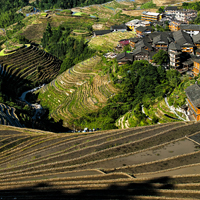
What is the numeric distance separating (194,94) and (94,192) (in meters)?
10.4

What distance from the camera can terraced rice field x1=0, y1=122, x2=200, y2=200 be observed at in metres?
9.75

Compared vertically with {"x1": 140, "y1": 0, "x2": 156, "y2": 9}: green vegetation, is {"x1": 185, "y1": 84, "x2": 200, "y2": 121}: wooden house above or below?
below

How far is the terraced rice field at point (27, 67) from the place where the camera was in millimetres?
36206

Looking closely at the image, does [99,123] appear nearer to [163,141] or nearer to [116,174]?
[163,141]

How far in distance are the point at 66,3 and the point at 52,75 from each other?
41986 millimetres

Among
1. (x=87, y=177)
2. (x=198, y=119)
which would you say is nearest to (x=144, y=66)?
(x=198, y=119)

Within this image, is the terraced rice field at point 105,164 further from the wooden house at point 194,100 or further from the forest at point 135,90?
the forest at point 135,90

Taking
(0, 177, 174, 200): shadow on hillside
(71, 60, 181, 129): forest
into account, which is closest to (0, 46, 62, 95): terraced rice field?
(71, 60, 181, 129): forest

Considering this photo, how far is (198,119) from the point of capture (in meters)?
16.1

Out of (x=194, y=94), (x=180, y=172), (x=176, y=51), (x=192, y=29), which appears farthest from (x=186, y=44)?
(x=180, y=172)

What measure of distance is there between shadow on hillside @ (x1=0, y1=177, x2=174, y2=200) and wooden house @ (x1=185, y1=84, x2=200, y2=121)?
7092 millimetres

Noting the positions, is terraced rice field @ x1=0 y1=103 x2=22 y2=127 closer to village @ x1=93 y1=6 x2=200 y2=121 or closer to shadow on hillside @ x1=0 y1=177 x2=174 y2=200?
village @ x1=93 y1=6 x2=200 y2=121

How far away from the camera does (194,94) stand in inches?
661

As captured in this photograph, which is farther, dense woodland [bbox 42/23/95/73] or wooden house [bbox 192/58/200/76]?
dense woodland [bbox 42/23/95/73]
